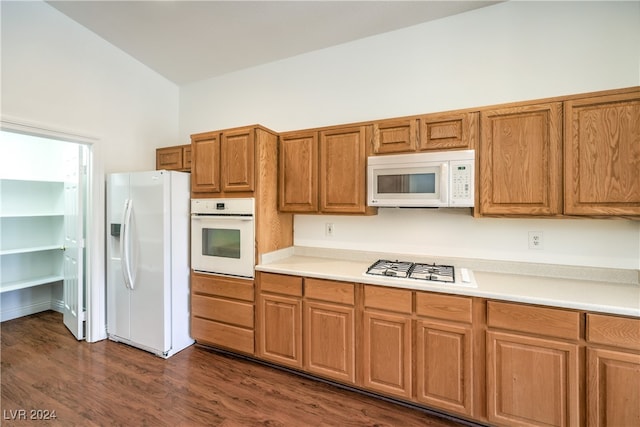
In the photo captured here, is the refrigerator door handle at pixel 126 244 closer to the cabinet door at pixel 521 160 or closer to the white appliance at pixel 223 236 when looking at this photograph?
the white appliance at pixel 223 236

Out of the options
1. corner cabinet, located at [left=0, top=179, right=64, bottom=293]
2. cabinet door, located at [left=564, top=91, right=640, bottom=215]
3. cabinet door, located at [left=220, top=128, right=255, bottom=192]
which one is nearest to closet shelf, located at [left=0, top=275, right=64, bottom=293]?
corner cabinet, located at [left=0, top=179, right=64, bottom=293]

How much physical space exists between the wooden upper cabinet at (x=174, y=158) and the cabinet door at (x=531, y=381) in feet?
10.9

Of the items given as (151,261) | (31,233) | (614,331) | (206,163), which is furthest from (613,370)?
(31,233)

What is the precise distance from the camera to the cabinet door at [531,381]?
1.52 metres

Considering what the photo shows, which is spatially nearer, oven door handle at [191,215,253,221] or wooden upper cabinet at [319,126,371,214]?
wooden upper cabinet at [319,126,371,214]

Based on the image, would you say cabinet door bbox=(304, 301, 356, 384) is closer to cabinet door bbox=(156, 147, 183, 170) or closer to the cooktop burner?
the cooktop burner

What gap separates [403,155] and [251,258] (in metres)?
1.55

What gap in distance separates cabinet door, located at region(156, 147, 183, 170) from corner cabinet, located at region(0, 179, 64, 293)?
1472 millimetres

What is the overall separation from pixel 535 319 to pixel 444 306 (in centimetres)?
48

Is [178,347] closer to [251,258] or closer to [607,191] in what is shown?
[251,258]

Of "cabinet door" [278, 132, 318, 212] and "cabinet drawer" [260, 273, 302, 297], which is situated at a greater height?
"cabinet door" [278, 132, 318, 212]

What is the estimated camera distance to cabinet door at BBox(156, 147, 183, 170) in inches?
129

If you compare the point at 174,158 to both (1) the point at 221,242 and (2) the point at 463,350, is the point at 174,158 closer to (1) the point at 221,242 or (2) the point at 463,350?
(1) the point at 221,242

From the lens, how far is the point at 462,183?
6.34ft
